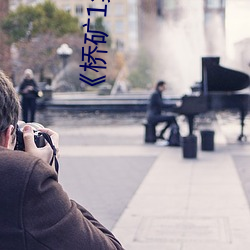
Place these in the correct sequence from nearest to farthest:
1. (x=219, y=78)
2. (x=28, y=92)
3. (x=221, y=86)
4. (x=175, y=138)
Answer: (x=175, y=138) → (x=219, y=78) → (x=221, y=86) → (x=28, y=92)

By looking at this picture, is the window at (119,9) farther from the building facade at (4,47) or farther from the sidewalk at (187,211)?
the sidewalk at (187,211)

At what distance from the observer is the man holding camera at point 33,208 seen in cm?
172

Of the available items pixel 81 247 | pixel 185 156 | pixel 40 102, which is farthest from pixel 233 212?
pixel 40 102

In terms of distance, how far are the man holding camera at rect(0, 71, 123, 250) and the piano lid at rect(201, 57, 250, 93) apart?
12.8m

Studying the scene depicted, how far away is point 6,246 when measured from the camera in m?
1.78

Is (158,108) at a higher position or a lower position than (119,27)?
lower

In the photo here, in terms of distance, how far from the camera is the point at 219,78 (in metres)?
14.7

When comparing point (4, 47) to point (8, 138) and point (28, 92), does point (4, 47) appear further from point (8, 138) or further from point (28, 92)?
point (8, 138)

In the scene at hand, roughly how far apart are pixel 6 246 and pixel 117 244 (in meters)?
0.35

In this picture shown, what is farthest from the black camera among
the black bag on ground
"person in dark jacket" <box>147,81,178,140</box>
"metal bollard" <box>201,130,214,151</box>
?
"person in dark jacket" <box>147,81,178,140</box>

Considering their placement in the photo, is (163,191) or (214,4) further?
(214,4)

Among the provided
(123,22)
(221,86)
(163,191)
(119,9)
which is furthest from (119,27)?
(163,191)

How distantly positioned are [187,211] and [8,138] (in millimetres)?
5682

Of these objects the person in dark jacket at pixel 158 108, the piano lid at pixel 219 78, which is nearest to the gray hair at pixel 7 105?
the piano lid at pixel 219 78
